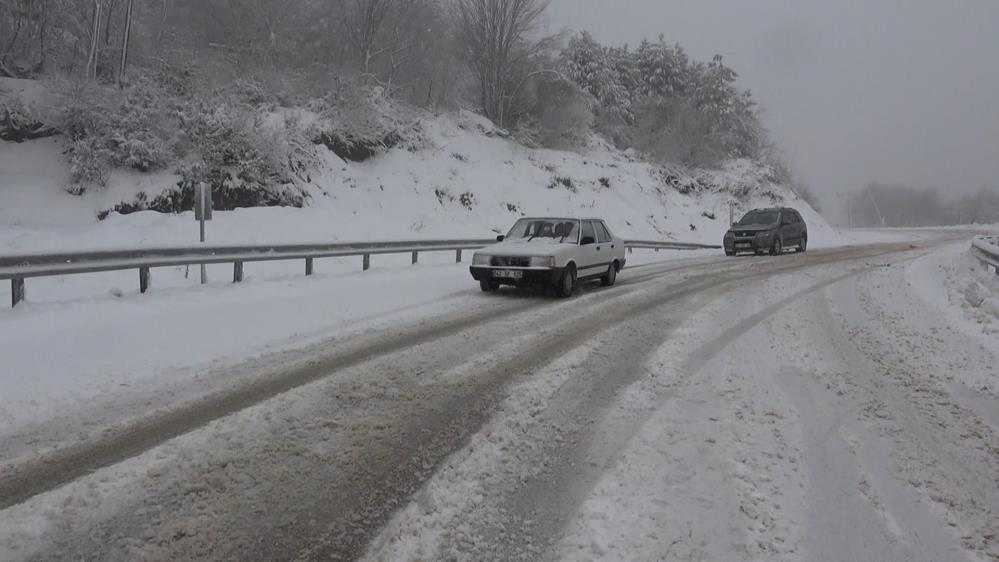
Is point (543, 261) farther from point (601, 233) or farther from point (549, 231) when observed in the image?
point (601, 233)

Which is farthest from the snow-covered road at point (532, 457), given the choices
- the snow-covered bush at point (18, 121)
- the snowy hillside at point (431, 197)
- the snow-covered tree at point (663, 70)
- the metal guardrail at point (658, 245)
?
the snow-covered tree at point (663, 70)

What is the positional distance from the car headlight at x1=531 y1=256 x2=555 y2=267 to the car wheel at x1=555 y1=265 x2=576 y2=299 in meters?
0.36

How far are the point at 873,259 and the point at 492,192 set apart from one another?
15.1 m

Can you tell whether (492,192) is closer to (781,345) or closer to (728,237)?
(728,237)

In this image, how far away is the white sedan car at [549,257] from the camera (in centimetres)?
1010

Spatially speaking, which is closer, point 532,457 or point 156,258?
point 532,457

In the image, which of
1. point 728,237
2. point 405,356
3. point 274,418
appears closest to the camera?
point 274,418

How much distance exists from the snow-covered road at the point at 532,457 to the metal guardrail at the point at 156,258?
3.60 meters

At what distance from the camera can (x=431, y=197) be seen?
2352 cm

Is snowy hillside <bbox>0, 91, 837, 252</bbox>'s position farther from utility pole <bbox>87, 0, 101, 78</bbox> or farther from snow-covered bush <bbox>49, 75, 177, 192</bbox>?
utility pole <bbox>87, 0, 101, 78</bbox>

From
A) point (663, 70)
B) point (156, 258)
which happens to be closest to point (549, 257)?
point (156, 258)

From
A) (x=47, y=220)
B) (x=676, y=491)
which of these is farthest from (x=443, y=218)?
(x=676, y=491)

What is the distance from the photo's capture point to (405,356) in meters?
6.09

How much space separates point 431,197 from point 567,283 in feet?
46.7
